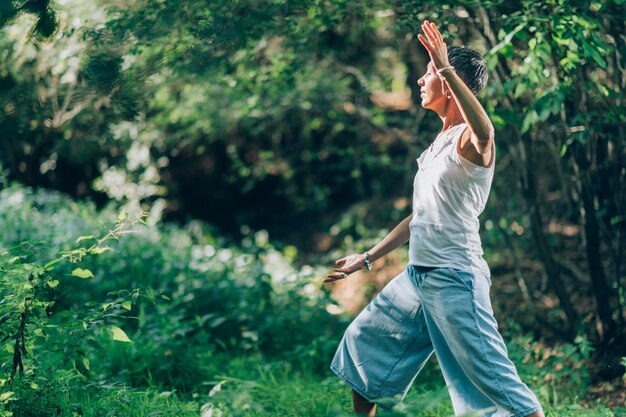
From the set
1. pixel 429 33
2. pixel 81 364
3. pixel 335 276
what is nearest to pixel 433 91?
pixel 429 33

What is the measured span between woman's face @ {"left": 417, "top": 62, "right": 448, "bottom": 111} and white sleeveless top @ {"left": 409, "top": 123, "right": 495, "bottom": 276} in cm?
13

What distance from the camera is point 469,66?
2.72 metres

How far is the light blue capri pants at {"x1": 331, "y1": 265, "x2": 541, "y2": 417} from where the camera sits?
8.48 ft

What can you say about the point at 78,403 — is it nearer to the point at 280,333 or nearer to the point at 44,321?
the point at 44,321

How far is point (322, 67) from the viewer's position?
6.09m

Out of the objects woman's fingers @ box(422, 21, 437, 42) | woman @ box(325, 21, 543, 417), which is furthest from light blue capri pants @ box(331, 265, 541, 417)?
woman's fingers @ box(422, 21, 437, 42)

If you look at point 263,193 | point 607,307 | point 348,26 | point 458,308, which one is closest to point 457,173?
point 458,308

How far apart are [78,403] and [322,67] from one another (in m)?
3.78

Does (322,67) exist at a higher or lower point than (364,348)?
higher

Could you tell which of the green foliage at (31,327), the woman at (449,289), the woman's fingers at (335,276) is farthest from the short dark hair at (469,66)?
the green foliage at (31,327)

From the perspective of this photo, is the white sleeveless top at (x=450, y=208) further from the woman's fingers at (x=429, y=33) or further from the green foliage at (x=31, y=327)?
the green foliage at (x=31, y=327)

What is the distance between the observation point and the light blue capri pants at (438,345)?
259cm

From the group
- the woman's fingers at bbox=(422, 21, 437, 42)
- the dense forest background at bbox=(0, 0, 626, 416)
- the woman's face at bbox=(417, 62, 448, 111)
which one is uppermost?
the woman's fingers at bbox=(422, 21, 437, 42)

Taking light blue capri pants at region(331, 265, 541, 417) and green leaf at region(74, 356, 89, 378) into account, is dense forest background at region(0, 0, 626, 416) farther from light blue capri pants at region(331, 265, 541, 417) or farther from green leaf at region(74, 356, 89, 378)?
light blue capri pants at region(331, 265, 541, 417)
